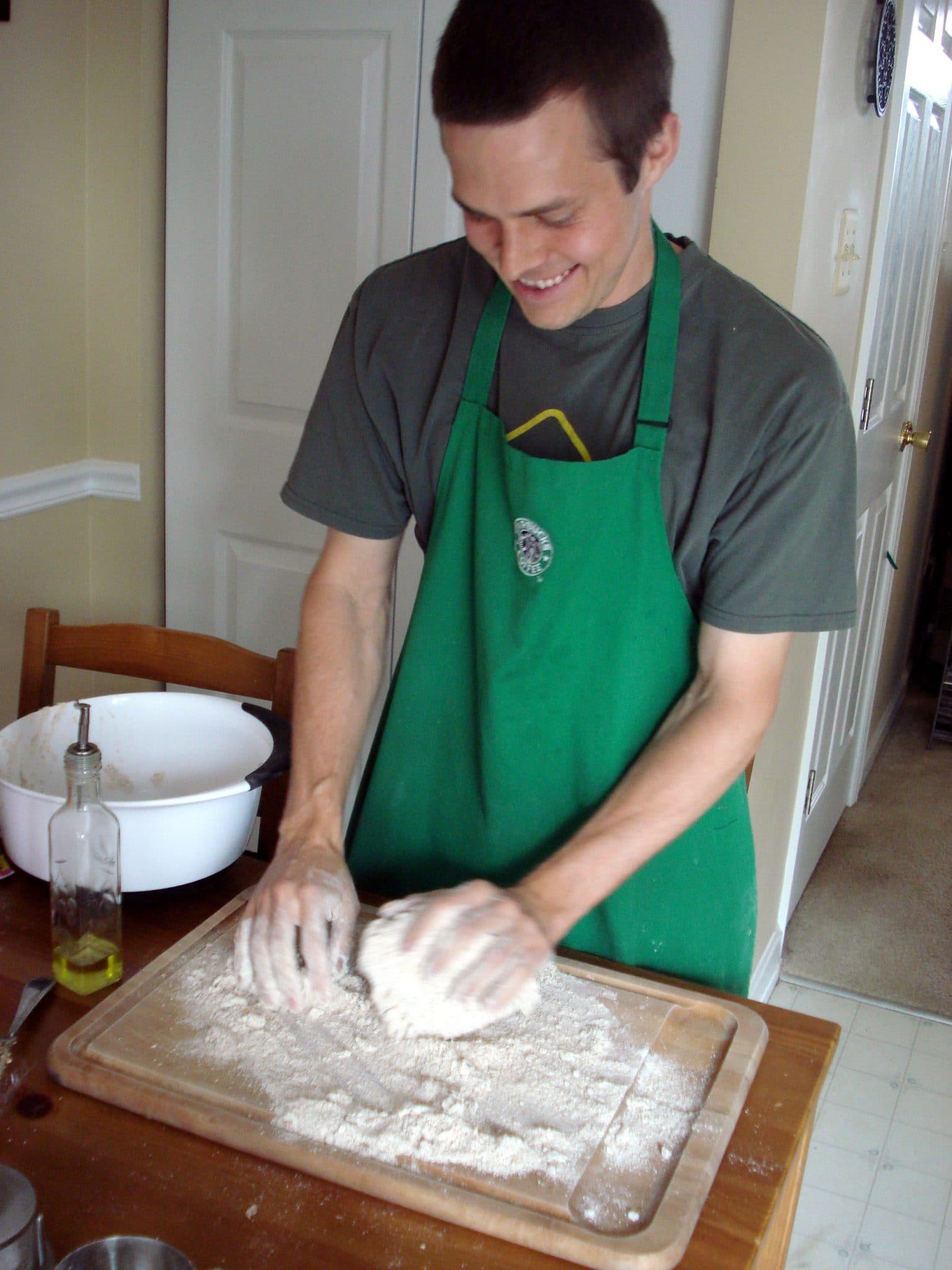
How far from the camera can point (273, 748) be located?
1.30 meters

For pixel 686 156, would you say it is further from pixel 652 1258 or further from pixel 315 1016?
pixel 652 1258

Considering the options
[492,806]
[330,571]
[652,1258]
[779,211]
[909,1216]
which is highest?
[779,211]

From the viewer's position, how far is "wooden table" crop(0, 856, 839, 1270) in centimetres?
80

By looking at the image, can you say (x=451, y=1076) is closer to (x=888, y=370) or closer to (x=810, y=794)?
(x=810, y=794)

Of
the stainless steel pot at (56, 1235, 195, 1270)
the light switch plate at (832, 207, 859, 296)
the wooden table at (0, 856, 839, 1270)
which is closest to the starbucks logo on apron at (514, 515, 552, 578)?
the wooden table at (0, 856, 839, 1270)

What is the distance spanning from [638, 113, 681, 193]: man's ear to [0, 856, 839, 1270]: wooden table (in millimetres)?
736

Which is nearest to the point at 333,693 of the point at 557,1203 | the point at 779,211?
the point at 557,1203

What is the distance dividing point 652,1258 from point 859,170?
181cm

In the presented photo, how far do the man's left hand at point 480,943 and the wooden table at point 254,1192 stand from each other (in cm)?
17

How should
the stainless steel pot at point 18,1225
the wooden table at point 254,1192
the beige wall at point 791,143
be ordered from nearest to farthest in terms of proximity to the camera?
the stainless steel pot at point 18,1225, the wooden table at point 254,1192, the beige wall at point 791,143

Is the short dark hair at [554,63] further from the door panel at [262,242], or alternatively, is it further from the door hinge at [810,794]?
the door hinge at [810,794]

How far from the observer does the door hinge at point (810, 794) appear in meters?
2.61

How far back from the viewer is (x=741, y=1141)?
916 millimetres

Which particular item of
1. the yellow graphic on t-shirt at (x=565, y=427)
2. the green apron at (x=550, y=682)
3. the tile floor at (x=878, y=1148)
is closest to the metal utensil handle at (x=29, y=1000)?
the green apron at (x=550, y=682)
